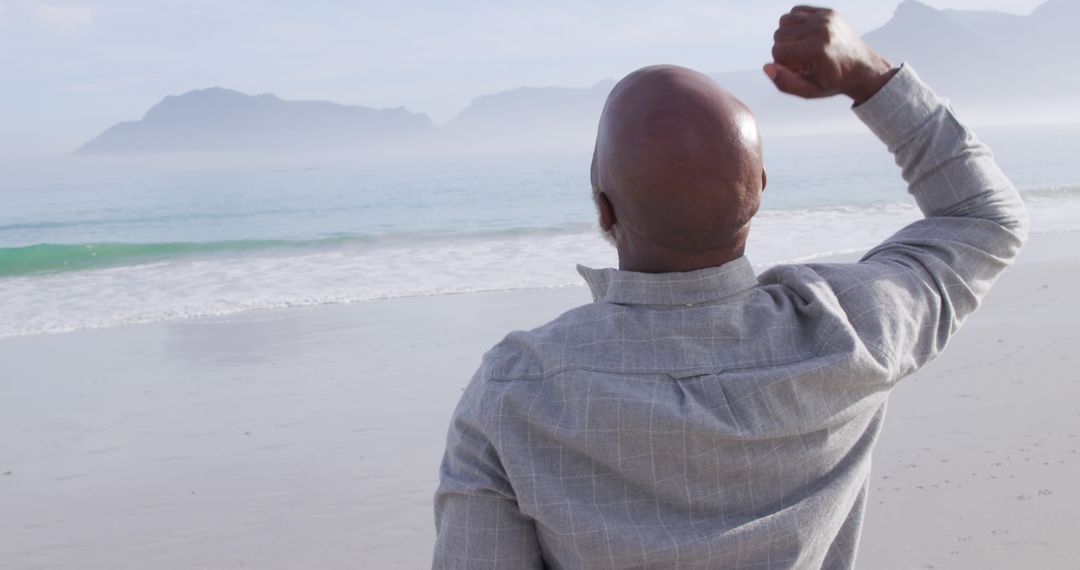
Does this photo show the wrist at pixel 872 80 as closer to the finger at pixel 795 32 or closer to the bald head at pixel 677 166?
the finger at pixel 795 32

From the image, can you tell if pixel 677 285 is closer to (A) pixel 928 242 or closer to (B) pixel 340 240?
(A) pixel 928 242

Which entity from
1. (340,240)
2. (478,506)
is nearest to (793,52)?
(478,506)

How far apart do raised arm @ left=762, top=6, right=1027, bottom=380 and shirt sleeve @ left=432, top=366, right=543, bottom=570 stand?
431 mm

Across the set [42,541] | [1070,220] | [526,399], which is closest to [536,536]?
[526,399]

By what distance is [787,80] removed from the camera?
51.9 inches

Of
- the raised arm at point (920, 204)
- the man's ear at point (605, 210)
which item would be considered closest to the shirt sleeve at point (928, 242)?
the raised arm at point (920, 204)

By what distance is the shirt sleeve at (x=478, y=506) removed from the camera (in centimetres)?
114

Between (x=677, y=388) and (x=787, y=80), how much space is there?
1.42 ft

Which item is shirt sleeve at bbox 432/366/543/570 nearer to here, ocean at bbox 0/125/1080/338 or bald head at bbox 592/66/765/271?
bald head at bbox 592/66/765/271

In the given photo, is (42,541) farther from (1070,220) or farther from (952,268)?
(1070,220)

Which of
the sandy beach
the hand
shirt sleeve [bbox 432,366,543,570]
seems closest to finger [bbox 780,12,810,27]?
the hand

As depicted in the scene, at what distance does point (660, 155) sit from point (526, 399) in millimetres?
295

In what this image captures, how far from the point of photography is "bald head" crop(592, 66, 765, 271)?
114 cm

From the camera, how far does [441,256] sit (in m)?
15.4
